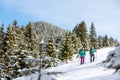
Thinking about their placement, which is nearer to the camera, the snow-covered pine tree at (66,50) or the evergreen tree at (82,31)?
the snow-covered pine tree at (66,50)

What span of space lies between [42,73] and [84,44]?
2829 inches

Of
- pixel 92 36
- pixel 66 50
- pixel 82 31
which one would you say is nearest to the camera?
pixel 66 50

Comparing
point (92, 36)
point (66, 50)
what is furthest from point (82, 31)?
point (66, 50)

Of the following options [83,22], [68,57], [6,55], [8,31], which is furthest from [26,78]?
[83,22]

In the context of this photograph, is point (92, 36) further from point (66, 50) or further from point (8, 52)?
point (8, 52)

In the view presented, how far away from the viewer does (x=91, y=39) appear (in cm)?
9075

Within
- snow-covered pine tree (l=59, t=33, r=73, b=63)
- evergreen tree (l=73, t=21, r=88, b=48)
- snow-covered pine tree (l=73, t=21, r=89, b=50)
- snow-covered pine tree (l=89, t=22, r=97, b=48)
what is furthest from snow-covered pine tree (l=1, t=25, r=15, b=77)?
snow-covered pine tree (l=89, t=22, r=97, b=48)

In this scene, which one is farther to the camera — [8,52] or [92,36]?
[92,36]

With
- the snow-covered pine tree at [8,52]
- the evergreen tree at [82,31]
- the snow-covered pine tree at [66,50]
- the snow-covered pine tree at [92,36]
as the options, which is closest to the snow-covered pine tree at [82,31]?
the evergreen tree at [82,31]

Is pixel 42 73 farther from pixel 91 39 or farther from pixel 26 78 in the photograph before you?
pixel 91 39

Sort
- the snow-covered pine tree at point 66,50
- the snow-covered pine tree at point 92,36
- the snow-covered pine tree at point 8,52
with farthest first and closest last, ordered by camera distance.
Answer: the snow-covered pine tree at point 92,36, the snow-covered pine tree at point 66,50, the snow-covered pine tree at point 8,52

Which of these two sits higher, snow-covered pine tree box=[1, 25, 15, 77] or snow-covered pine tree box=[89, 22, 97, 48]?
snow-covered pine tree box=[89, 22, 97, 48]

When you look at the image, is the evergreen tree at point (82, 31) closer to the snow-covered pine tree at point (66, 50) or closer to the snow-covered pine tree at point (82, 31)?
the snow-covered pine tree at point (82, 31)

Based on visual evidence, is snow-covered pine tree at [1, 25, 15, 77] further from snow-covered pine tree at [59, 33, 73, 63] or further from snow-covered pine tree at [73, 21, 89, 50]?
snow-covered pine tree at [73, 21, 89, 50]
